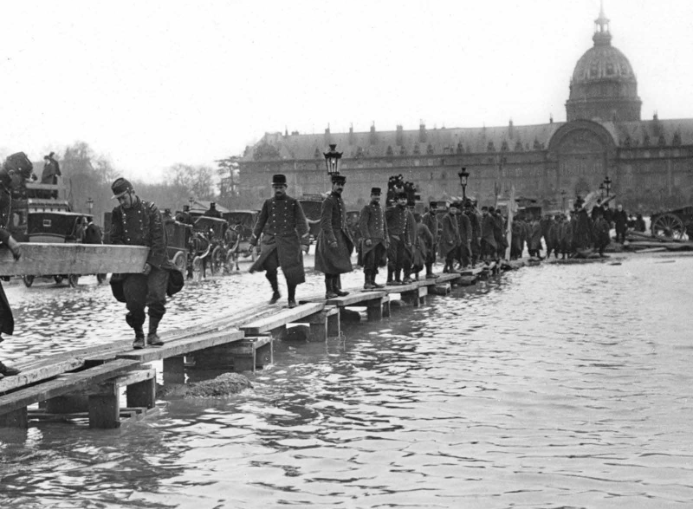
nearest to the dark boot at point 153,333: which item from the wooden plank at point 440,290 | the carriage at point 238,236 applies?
the wooden plank at point 440,290

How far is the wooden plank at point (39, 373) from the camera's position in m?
7.12

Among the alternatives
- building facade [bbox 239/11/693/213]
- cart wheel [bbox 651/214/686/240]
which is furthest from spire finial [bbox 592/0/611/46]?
cart wheel [bbox 651/214/686/240]

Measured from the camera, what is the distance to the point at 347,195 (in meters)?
133

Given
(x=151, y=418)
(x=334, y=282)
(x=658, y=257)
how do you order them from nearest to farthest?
(x=151, y=418) → (x=334, y=282) → (x=658, y=257)

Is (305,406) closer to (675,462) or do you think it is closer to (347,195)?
(675,462)

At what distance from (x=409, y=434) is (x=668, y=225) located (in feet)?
143

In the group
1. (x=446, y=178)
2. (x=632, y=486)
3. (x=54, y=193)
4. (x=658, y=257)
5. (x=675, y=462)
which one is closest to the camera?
(x=632, y=486)

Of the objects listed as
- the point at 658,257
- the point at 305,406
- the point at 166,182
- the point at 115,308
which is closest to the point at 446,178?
the point at 166,182

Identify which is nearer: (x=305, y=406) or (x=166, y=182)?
(x=305, y=406)

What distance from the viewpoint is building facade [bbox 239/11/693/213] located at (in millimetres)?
123312

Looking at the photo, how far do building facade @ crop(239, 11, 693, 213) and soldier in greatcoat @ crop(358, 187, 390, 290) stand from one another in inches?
4044

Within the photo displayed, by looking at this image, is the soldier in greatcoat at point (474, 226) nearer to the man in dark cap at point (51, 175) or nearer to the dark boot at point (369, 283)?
the dark boot at point (369, 283)

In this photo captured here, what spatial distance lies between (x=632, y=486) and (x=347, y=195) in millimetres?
127473

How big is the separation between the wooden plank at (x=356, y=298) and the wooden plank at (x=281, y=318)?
392 millimetres
